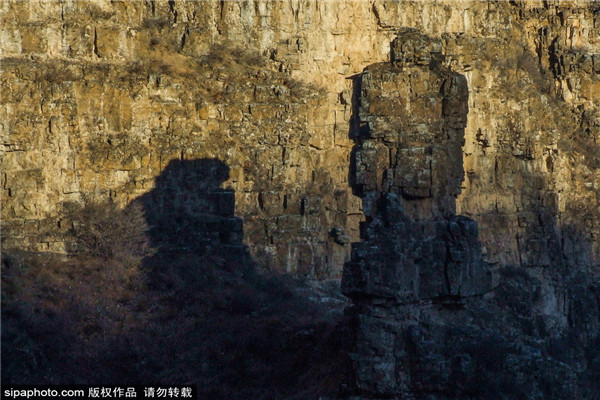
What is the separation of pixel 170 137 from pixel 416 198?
1421 cm

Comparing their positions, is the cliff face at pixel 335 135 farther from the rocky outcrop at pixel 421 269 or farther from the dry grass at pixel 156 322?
the dry grass at pixel 156 322

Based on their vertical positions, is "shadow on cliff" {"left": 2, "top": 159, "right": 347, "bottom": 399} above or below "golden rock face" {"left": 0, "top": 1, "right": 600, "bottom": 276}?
below

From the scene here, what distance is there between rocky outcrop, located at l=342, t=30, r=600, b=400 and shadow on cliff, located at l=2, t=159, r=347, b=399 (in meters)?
2.71

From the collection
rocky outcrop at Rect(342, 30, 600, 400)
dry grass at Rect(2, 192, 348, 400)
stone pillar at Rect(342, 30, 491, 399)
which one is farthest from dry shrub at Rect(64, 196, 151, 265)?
stone pillar at Rect(342, 30, 491, 399)

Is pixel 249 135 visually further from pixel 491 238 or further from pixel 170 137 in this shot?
pixel 491 238

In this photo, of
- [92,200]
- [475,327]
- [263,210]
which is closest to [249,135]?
[263,210]

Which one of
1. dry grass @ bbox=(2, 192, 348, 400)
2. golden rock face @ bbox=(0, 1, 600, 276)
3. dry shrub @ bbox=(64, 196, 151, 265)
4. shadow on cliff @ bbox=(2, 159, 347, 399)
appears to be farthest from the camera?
golden rock face @ bbox=(0, 1, 600, 276)

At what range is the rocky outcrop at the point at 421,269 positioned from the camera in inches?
1075

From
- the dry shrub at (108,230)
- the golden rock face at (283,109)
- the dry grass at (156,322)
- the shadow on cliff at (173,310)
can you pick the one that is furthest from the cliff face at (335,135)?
the dry grass at (156,322)

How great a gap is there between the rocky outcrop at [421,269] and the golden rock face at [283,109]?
1406 millimetres

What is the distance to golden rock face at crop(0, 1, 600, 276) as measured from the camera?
127 feet

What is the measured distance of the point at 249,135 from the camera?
4166 centimetres

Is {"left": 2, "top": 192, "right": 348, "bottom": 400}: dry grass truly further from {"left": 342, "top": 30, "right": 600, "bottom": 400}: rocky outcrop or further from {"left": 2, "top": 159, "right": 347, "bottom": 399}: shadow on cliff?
{"left": 342, "top": 30, "right": 600, "bottom": 400}: rocky outcrop

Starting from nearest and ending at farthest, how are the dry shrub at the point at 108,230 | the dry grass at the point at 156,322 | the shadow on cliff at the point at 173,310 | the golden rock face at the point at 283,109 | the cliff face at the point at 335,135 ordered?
1. the dry grass at the point at 156,322
2. the shadow on cliff at the point at 173,310
3. the cliff face at the point at 335,135
4. the dry shrub at the point at 108,230
5. the golden rock face at the point at 283,109
